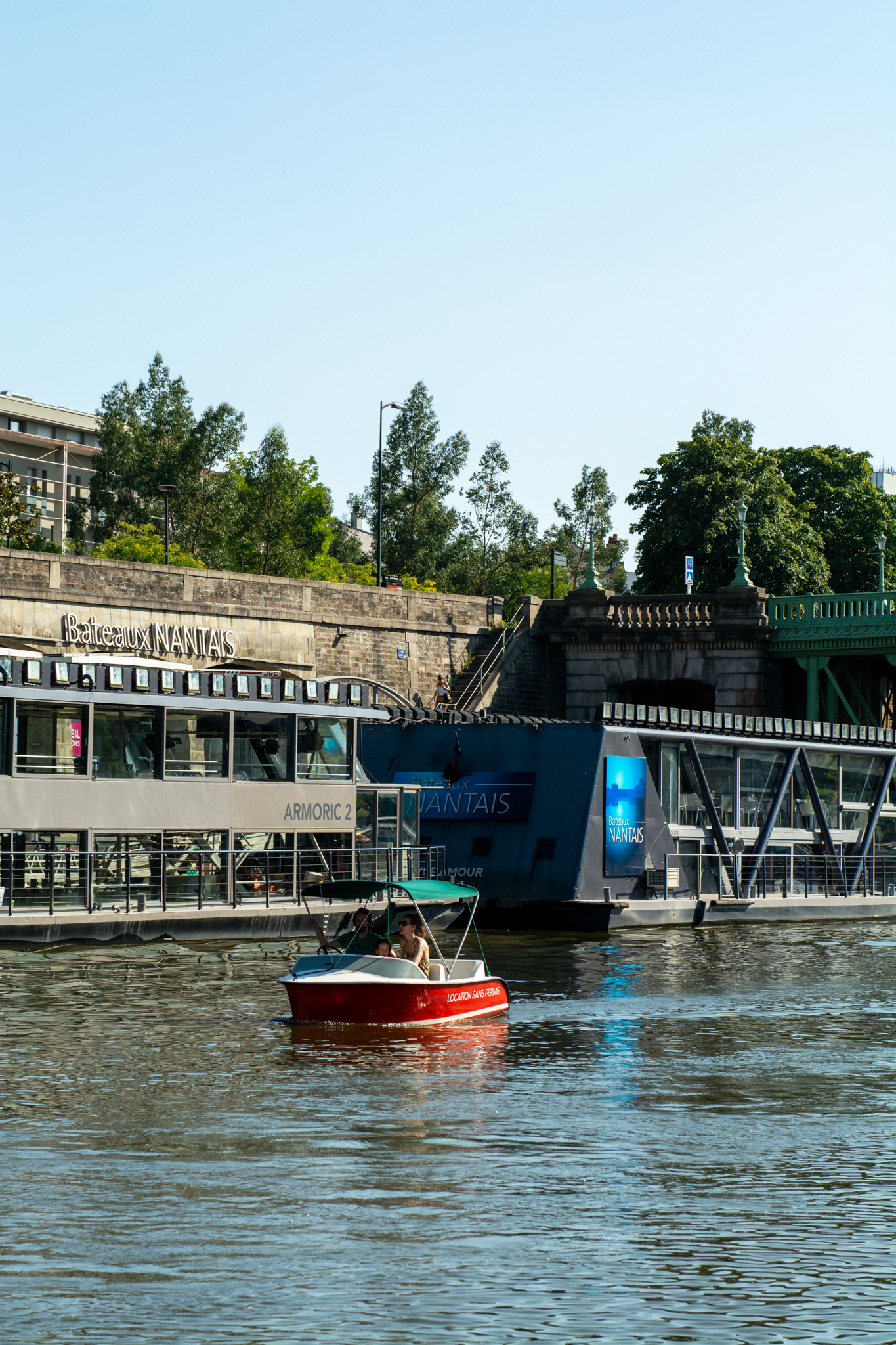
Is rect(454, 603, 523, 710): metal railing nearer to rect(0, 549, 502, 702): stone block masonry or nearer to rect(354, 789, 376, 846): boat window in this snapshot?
rect(0, 549, 502, 702): stone block masonry

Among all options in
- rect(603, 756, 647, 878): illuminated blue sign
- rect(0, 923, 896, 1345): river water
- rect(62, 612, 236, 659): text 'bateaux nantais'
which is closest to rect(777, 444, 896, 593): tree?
rect(62, 612, 236, 659): text 'bateaux nantais'

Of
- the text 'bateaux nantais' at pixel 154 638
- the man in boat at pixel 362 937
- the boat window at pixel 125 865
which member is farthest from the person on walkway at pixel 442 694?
the man in boat at pixel 362 937

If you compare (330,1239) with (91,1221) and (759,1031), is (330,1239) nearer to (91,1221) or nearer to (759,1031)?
(91,1221)

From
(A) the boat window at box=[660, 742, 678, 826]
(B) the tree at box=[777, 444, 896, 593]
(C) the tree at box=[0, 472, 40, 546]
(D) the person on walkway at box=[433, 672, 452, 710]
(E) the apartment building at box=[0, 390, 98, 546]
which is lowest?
(A) the boat window at box=[660, 742, 678, 826]

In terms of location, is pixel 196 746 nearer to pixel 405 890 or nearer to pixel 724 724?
pixel 405 890

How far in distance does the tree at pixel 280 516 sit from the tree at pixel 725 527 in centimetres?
1981

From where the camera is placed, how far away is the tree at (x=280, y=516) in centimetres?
9919

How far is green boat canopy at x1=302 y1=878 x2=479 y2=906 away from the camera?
25.7 meters

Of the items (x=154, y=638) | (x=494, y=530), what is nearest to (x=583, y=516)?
(x=494, y=530)

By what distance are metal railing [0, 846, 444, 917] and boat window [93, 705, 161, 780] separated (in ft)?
5.28

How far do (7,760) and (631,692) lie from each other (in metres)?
53.5

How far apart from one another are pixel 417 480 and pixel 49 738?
75.3 metres

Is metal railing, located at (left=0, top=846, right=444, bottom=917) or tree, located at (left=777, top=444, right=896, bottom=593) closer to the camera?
metal railing, located at (left=0, top=846, right=444, bottom=917)

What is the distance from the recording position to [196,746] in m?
34.7
